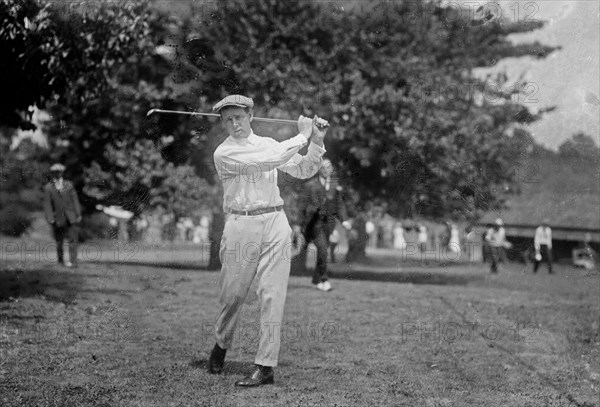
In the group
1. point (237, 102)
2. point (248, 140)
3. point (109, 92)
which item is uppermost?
point (109, 92)

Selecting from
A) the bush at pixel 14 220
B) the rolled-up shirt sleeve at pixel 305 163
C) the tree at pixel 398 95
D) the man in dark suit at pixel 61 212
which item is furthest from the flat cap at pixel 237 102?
the bush at pixel 14 220

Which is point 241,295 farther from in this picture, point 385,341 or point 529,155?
point 529,155

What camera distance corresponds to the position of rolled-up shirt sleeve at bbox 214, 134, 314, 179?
6727mm

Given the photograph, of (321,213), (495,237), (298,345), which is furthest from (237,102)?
(495,237)

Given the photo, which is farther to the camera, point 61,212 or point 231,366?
point 61,212

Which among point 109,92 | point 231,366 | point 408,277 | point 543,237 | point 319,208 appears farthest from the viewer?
point 543,237

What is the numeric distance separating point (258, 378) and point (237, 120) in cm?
204

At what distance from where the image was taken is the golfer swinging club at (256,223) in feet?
22.2

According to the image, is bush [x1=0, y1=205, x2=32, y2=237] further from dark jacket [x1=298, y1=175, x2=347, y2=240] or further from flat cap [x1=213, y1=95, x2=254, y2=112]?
flat cap [x1=213, y1=95, x2=254, y2=112]

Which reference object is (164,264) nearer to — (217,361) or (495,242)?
(217,361)

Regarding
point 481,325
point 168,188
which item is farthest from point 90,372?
point 168,188

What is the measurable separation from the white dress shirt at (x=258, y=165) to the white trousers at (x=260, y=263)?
144 mm

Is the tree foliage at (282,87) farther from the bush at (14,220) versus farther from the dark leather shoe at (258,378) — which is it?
the bush at (14,220)

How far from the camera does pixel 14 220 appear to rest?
37250 mm
